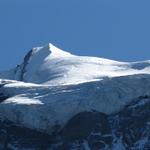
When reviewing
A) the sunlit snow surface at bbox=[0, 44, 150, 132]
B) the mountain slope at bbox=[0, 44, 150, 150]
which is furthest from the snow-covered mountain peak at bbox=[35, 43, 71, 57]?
the mountain slope at bbox=[0, 44, 150, 150]

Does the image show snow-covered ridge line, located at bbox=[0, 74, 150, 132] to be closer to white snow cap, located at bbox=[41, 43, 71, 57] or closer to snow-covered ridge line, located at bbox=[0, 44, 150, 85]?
snow-covered ridge line, located at bbox=[0, 44, 150, 85]

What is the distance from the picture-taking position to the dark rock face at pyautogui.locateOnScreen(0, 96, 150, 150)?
158375mm

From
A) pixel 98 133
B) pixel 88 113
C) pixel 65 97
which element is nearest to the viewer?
pixel 88 113

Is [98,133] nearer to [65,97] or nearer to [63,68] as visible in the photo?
[65,97]

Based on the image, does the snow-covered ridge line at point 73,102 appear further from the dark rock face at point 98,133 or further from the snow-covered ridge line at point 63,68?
the snow-covered ridge line at point 63,68

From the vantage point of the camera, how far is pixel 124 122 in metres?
160

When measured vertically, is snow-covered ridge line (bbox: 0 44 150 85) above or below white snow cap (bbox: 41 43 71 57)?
below

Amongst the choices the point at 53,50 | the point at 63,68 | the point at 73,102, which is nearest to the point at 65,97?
the point at 73,102

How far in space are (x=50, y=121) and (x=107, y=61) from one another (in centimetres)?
3035

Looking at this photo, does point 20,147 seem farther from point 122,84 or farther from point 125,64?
point 125,64

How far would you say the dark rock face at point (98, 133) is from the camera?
15838 cm

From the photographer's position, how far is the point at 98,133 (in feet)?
524

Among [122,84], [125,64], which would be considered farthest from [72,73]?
[122,84]

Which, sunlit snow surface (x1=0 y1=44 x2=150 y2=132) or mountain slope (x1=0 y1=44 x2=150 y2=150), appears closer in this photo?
mountain slope (x1=0 y1=44 x2=150 y2=150)
